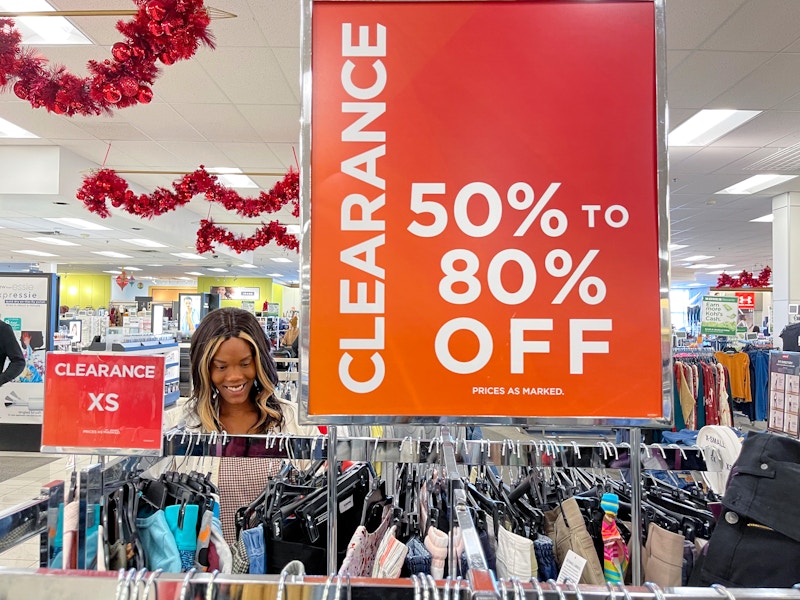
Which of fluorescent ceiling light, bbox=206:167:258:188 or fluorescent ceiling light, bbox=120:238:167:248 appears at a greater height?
fluorescent ceiling light, bbox=206:167:258:188

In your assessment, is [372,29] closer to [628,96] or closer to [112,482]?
[628,96]

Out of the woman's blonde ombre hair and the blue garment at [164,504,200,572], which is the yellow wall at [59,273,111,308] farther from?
the blue garment at [164,504,200,572]

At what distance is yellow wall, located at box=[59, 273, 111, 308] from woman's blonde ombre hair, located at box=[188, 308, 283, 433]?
25.2 m

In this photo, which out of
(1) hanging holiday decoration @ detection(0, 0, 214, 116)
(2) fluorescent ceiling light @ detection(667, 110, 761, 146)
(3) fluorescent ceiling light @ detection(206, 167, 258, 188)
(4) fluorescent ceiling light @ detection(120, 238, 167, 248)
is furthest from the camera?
(4) fluorescent ceiling light @ detection(120, 238, 167, 248)

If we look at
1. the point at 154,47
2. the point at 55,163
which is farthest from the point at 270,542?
the point at 55,163

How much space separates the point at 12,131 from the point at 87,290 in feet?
69.3

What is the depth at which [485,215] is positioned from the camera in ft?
2.91

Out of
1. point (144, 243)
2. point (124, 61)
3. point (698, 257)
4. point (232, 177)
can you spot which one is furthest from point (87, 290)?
point (698, 257)

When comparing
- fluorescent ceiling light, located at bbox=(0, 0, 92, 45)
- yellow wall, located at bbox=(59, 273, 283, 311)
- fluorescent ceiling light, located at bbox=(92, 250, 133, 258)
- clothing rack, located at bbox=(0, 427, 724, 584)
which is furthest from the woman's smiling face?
yellow wall, located at bbox=(59, 273, 283, 311)

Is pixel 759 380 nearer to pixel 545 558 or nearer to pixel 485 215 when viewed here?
pixel 545 558

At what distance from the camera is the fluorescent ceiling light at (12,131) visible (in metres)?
5.57

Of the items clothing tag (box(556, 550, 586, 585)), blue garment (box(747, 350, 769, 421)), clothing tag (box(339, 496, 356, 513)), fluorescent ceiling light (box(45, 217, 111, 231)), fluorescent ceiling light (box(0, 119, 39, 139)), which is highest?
fluorescent ceiling light (box(0, 119, 39, 139))

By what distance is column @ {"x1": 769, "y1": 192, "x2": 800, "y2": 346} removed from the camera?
7.38 m

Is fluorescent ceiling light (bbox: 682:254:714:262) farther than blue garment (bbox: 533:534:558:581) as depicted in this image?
Yes
